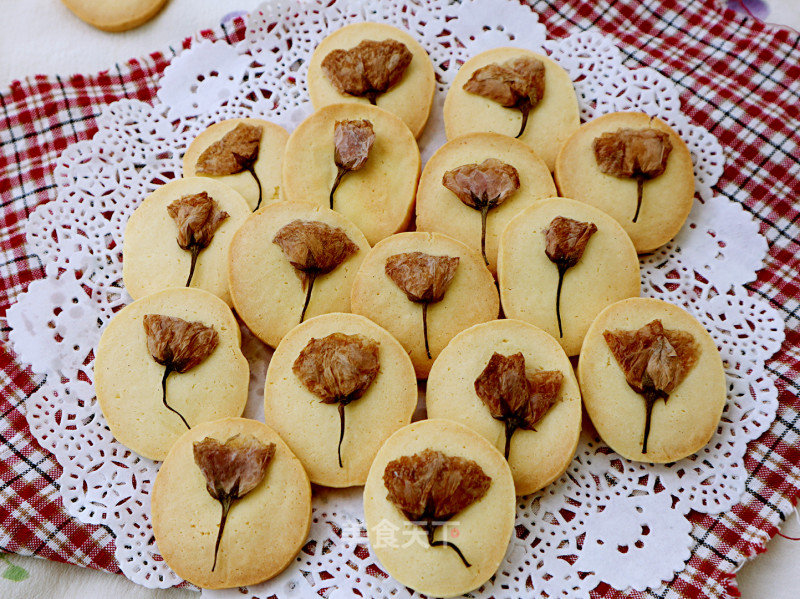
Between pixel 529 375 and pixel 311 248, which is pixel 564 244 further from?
pixel 311 248

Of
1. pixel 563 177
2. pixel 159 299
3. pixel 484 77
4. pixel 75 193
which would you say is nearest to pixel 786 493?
pixel 563 177

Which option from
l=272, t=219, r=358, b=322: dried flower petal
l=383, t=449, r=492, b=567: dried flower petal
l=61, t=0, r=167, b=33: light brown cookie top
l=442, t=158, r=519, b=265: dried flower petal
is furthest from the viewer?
l=61, t=0, r=167, b=33: light brown cookie top

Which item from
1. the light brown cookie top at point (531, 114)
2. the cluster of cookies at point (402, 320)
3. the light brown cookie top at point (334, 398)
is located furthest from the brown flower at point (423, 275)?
the light brown cookie top at point (531, 114)

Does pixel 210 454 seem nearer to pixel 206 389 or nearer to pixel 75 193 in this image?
pixel 206 389

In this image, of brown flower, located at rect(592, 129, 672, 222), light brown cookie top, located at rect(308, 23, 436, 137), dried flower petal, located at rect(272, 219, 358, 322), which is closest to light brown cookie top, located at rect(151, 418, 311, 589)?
dried flower petal, located at rect(272, 219, 358, 322)

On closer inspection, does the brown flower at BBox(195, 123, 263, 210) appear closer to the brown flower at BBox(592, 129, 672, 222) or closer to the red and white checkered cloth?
the red and white checkered cloth

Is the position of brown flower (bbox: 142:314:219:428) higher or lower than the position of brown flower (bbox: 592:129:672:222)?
lower

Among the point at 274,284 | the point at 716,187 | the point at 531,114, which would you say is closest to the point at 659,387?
the point at 716,187
